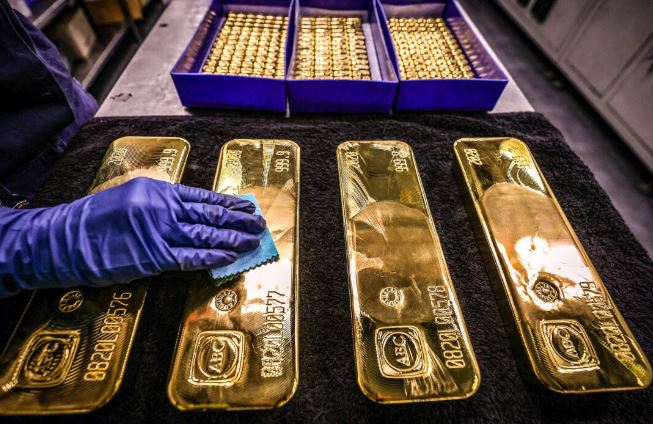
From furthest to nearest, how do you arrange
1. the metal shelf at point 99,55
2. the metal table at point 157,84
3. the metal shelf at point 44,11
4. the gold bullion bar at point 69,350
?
the metal shelf at point 99,55
the metal shelf at point 44,11
the metal table at point 157,84
the gold bullion bar at point 69,350

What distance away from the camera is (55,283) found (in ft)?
3.04

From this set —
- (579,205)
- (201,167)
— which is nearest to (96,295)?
(201,167)

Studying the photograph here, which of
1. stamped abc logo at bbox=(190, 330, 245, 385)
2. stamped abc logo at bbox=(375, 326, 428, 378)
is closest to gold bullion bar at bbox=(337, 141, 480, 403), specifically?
stamped abc logo at bbox=(375, 326, 428, 378)

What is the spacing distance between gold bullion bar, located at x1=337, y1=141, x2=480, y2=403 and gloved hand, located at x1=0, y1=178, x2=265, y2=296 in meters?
0.41

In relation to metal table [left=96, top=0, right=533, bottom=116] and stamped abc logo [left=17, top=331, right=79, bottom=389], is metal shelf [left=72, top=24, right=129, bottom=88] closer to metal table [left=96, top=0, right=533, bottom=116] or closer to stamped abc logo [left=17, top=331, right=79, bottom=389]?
metal table [left=96, top=0, right=533, bottom=116]

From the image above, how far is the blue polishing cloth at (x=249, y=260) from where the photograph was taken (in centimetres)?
99

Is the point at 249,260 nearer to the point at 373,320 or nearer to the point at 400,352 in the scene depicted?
the point at 373,320

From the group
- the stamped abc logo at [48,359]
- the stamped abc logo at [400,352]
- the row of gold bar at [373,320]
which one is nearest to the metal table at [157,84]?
the row of gold bar at [373,320]

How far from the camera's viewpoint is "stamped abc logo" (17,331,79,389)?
833mm

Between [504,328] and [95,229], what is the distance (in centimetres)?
130

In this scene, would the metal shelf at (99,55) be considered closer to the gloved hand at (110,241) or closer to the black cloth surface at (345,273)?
the black cloth surface at (345,273)

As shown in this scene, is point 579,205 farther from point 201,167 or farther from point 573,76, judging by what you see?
point 201,167

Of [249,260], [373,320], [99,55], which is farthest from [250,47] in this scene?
[373,320]

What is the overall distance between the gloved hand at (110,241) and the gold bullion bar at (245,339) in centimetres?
11
